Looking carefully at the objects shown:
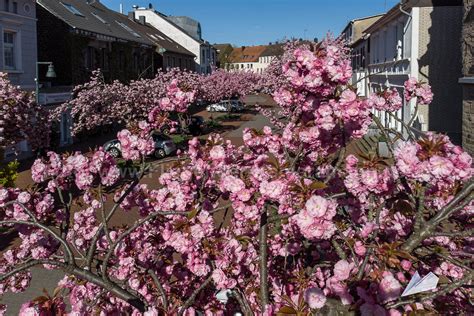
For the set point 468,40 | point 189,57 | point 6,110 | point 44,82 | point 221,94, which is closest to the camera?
point 6,110

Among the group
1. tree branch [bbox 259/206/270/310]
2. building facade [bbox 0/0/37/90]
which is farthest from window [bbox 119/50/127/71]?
tree branch [bbox 259/206/270/310]

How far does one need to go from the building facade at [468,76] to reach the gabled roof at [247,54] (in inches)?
4636

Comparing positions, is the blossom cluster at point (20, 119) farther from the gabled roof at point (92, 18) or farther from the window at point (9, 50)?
the gabled roof at point (92, 18)

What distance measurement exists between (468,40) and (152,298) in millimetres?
13641

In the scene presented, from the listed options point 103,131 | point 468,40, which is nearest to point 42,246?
point 468,40

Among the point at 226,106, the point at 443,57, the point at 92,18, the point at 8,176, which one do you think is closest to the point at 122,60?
the point at 92,18

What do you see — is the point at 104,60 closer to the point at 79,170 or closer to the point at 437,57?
the point at 437,57

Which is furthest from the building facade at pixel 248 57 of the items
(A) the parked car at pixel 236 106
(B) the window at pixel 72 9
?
(B) the window at pixel 72 9

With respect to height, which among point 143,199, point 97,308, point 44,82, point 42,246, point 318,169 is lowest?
point 97,308

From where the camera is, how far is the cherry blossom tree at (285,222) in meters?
2.83

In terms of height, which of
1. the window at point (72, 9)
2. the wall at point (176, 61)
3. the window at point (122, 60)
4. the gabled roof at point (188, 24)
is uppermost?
the gabled roof at point (188, 24)

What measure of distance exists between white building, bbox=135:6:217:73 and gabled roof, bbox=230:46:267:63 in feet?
197

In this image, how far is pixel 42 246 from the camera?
14.5 feet

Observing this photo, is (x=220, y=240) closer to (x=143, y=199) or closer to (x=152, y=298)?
(x=152, y=298)
